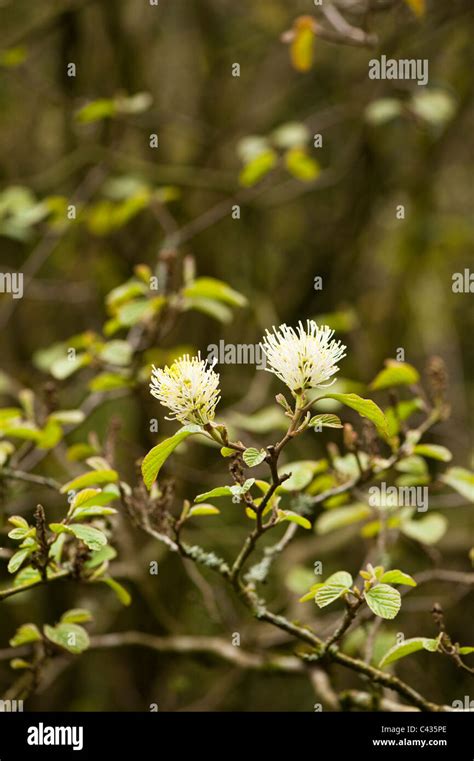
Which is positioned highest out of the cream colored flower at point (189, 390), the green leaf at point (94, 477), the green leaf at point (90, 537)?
the cream colored flower at point (189, 390)

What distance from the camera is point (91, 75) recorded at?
2162 mm

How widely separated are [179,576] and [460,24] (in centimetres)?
180

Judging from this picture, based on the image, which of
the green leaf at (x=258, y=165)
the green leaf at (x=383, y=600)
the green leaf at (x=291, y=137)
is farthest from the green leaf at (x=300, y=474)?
the green leaf at (x=291, y=137)

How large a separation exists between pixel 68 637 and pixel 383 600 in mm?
415

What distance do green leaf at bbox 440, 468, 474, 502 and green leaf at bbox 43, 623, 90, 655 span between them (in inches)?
23.1

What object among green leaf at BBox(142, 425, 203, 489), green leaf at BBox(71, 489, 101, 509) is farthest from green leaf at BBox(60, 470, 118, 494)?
green leaf at BBox(142, 425, 203, 489)

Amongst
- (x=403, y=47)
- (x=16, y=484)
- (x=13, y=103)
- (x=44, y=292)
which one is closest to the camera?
(x=16, y=484)

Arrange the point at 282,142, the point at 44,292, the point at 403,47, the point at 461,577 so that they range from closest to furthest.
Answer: the point at 461,577, the point at 282,142, the point at 403,47, the point at 44,292

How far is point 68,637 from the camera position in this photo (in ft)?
3.04

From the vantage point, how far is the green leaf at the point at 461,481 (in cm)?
111

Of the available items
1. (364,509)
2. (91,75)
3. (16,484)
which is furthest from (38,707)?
(91,75)

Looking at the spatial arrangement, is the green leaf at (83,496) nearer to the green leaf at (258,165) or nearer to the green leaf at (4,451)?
the green leaf at (4,451)

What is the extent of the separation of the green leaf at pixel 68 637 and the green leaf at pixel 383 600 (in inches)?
15.1
